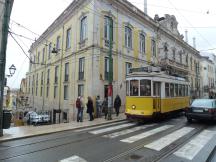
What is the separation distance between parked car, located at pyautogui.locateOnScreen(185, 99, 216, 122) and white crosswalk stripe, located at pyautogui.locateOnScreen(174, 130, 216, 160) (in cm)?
310

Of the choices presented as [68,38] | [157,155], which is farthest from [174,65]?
[157,155]

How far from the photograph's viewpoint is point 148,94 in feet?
46.1

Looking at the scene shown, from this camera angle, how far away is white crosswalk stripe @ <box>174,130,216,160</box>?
7.07 metres

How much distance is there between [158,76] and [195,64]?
37.0 metres

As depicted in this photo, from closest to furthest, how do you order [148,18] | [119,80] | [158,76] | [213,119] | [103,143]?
[103,143] → [213,119] → [158,76] → [119,80] → [148,18]

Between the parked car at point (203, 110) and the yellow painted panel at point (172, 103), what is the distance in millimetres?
1537

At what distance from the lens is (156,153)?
7.17 metres

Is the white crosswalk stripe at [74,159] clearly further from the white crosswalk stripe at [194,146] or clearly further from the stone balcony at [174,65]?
the stone balcony at [174,65]

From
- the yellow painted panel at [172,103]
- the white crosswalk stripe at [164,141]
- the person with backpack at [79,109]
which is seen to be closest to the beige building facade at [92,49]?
the person with backpack at [79,109]

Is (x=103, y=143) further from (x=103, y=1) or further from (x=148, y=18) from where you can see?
(x=148, y=18)

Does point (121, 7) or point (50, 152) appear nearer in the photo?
point (50, 152)

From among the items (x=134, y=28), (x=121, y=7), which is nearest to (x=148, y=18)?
(x=134, y=28)

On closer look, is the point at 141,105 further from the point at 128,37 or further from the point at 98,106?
the point at 128,37

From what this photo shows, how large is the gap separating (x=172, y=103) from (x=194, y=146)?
27.5ft
